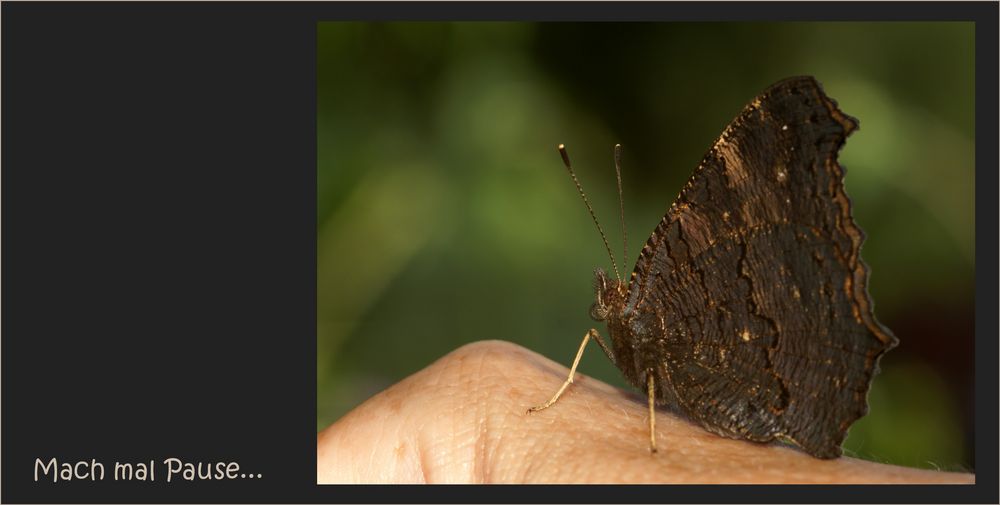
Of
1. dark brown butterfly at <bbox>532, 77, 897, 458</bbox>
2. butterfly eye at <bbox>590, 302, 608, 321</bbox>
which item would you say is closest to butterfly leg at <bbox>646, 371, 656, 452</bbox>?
dark brown butterfly at <bbox>532, 77, 897, 458</bbox>

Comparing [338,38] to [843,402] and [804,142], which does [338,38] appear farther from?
[843,402]

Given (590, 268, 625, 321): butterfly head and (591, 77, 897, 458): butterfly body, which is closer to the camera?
(591, 77, 897, 458): butterfly body

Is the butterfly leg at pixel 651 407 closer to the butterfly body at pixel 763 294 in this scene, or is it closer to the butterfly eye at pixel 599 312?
the butterfly body at pixel 763 294

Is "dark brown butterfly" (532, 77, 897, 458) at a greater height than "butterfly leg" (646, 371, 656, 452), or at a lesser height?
greater

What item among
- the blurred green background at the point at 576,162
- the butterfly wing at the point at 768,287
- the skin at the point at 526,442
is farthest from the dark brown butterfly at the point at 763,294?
the blurred green background at the point at 576,162

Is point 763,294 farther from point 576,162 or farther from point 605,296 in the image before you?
point 576,162

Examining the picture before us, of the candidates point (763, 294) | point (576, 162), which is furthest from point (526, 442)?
point (576, 162)

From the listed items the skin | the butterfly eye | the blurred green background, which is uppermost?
the blurred green background

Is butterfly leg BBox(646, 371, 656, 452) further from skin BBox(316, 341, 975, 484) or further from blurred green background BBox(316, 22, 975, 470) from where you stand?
blurred green background BBox(316, 22, 975, 470)
